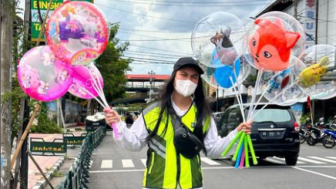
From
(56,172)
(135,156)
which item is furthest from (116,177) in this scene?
(135,156)

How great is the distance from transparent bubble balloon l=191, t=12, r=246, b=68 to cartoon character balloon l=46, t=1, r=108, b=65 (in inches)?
54.0

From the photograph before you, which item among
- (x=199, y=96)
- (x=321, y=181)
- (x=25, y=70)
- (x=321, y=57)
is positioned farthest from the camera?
(x=321, y=181)

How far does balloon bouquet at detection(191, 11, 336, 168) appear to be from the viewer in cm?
390

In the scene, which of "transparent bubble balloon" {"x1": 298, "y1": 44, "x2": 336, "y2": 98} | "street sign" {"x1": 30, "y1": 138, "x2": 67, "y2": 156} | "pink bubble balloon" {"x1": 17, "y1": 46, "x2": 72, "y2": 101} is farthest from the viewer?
"street sign" {"x1": 30, "y1": 138, "x2": 67, "y2": 156}

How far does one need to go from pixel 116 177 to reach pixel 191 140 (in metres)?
6.70

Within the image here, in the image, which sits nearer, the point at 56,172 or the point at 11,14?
the point at 11,14

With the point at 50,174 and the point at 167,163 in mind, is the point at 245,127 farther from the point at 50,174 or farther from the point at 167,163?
the point at 50,174

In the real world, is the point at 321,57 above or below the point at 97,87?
above

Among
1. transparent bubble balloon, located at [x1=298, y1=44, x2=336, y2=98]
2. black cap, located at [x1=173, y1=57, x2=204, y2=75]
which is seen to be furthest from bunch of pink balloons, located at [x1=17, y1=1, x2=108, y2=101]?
transparent bubble balloon, located at [x1=298, y1=44, x2=336, y2=98]

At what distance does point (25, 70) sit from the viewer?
164 inches

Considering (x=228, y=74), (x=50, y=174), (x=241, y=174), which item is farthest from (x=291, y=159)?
(x=228, y=74)

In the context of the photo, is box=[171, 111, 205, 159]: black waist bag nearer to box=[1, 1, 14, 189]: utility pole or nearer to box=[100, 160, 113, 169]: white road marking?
box=[1, 1, 14, 189]: utility pole

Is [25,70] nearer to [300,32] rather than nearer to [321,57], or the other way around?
[300,32]

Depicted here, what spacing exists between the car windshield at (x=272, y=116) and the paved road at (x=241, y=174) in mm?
1275
